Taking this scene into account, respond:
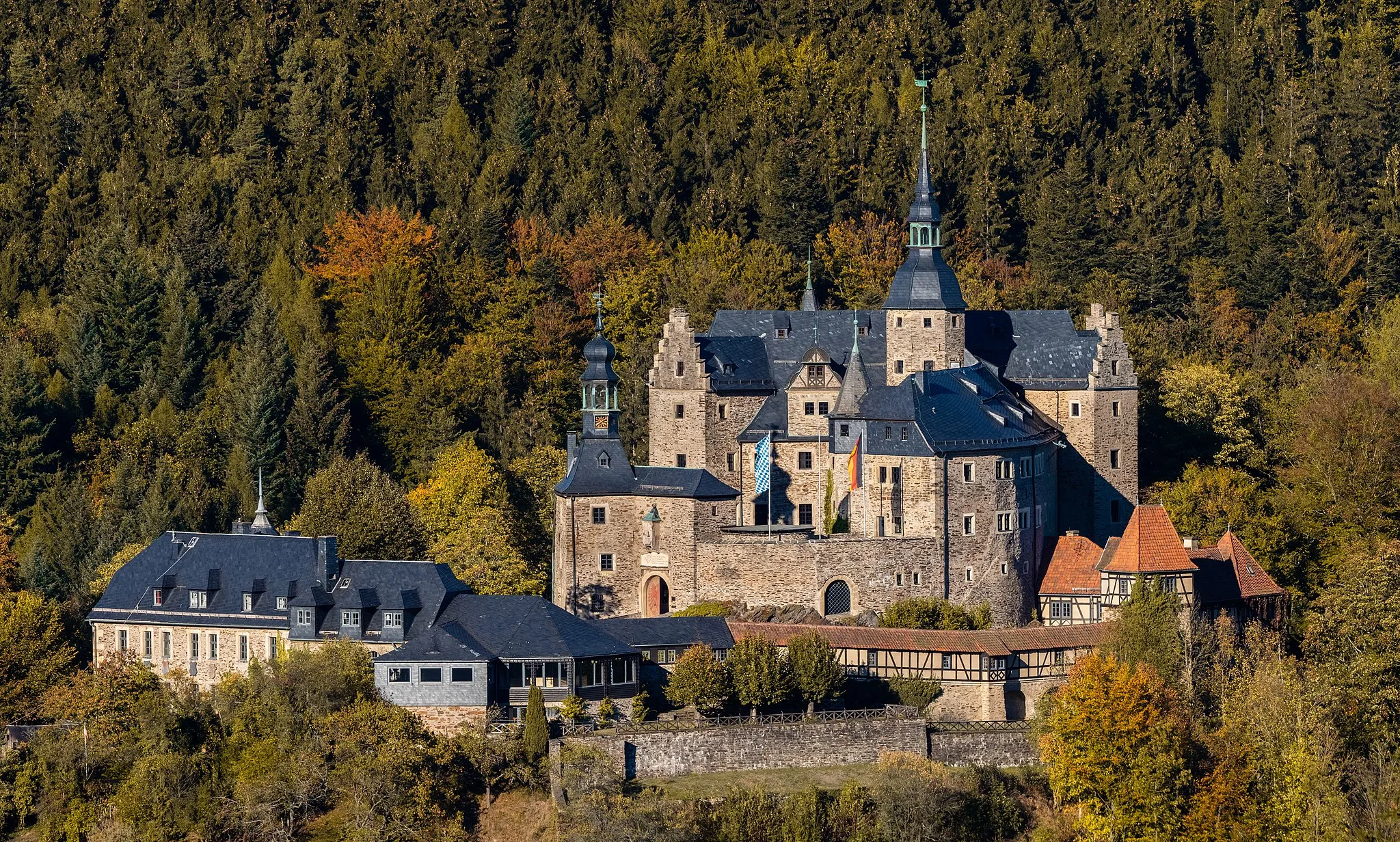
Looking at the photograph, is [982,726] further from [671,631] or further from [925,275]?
[925,275]

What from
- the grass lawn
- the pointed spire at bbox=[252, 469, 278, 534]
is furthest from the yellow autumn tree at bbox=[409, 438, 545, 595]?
the grass lawn

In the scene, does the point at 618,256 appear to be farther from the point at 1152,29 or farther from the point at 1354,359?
the point at 1152,29

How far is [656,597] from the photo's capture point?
91.2 metres

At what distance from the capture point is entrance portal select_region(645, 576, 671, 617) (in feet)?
299

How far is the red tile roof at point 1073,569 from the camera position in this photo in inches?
3524

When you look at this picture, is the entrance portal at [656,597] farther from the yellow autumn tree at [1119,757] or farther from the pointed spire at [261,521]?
the yellow autumn tree at [1119,757]

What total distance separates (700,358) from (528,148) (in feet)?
134

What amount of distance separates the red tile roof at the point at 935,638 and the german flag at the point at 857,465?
5.62 metres

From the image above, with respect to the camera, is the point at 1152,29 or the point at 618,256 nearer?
the point at 618,256

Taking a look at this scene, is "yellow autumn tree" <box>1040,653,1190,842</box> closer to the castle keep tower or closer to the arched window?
the arched window

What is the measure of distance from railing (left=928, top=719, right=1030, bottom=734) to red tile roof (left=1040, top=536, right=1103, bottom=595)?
7123 millimetres

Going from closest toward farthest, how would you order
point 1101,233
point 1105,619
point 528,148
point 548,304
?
point 1105,619 → point 548,304 → point 1101,233 → point 528,148

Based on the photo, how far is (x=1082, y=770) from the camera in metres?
78.9

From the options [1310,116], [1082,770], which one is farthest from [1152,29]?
[1082,770]
